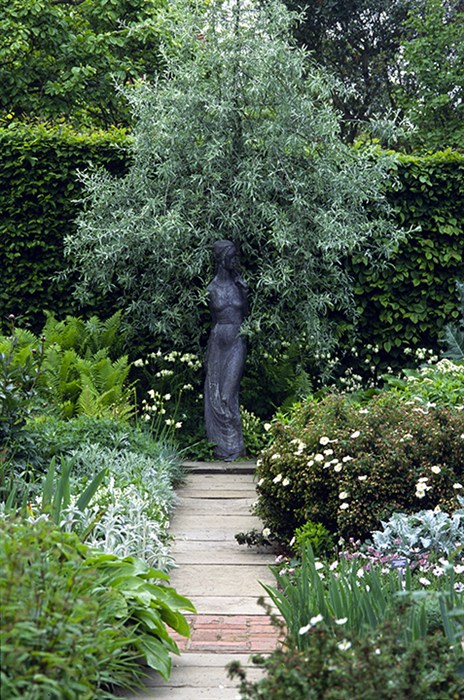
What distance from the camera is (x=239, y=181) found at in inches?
359

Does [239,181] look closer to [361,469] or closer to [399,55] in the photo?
[361,469]

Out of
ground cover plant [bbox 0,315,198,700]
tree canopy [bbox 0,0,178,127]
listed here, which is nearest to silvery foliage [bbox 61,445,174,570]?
ground cover plant [bbox 0,315,198,700]

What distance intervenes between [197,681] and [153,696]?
0.23 metres

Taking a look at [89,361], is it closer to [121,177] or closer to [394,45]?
[121,177]

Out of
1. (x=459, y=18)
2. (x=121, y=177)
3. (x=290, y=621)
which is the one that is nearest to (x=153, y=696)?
(x=290, y=621)

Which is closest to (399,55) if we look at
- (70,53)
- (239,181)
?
(70,53)

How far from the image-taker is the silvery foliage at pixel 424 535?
511cm

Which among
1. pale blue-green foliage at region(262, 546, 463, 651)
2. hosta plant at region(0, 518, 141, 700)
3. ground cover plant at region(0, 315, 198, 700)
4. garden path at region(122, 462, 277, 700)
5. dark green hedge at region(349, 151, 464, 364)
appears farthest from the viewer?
dark green hedge at region(349, 151, 464, 364)

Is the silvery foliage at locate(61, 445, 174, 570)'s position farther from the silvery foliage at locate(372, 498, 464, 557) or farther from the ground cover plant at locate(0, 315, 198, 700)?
the silvery foliage at locate(372, 498, 464, 557)

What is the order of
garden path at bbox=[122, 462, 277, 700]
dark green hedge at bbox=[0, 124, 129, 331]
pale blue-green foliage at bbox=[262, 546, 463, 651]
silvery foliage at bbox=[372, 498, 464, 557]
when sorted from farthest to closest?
1. dark green hedge at bbox=[0, 124, 129, 331]
2. silvery foliage at bbox=[372, 498, 464, 557]
3. garden path at bbox=[122, 462, 277, 700]
4. pale blue-green foliage at bbox=[262, 546, 463, 651]

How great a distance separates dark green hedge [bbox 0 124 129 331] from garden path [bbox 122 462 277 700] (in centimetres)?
326

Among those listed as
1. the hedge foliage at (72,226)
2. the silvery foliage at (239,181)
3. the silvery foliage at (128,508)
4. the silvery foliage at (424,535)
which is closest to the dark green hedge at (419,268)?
the hedge foliage at (72,226)

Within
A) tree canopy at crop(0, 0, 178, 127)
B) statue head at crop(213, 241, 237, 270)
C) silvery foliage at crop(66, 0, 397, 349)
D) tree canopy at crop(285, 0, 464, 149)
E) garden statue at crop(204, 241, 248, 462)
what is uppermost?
tree canopy at crop(285, 0, 464, 149)

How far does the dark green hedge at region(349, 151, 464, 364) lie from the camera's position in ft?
35.2
